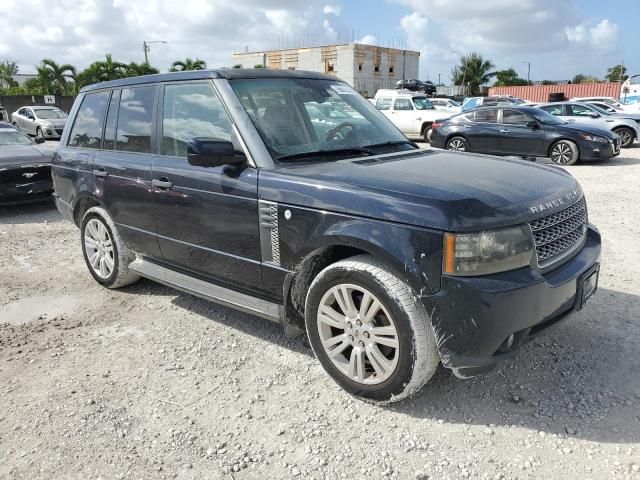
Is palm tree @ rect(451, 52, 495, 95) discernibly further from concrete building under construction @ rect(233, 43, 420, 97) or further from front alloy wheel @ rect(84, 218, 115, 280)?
front alloy wheel @ rect(84, 218, 115, 280)

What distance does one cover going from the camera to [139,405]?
10.5ft

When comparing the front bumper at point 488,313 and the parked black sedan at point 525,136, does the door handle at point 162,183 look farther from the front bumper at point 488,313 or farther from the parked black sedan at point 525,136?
the parked black sedan at point 525,136

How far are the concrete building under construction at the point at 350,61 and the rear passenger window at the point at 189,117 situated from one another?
212 ft

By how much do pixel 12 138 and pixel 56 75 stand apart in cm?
3832

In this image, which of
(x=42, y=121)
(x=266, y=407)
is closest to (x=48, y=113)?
(x=42, y=121)

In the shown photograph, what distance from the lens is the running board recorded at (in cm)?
350

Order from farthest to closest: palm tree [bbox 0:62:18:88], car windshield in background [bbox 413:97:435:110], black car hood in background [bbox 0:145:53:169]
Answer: palm tree [bbox 0:62:18:88] → car windshield in background [bbox 413:97:435:110] → black car hood in background [bbox 0:145:53:169]

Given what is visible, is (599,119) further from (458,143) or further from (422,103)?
(422,103)

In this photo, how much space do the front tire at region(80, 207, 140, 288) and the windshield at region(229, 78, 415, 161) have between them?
1891mm

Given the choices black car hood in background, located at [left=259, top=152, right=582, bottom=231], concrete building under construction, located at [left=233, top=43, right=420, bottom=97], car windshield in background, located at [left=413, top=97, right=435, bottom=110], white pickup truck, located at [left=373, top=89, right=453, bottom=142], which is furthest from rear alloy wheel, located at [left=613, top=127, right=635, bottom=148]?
concrete building under construction, located at [left=233, top=43, right=420, bottom=97]

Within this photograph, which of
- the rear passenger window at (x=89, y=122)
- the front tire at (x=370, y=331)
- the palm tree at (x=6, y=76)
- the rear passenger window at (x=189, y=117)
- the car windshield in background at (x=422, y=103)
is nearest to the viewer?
the front tire at (x=370, y=331)

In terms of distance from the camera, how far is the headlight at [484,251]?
2.62m

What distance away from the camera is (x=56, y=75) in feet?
142

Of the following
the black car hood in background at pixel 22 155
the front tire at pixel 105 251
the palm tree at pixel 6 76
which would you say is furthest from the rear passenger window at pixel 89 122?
the palm tree at pixel 6 76
